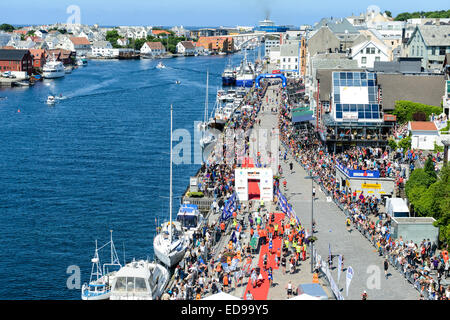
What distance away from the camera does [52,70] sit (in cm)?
12475

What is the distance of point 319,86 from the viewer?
49469 millimetres

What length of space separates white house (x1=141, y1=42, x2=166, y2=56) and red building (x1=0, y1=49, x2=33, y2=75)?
6545 cm

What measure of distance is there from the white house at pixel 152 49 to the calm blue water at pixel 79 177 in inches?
3462

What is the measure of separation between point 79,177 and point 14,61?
3206 inches

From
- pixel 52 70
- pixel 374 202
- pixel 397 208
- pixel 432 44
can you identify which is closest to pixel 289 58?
pixel 432 44

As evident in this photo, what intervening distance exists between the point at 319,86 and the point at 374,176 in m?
17.5

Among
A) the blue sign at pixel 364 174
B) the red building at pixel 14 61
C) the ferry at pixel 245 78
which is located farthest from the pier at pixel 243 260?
the red building at pixel 14 61

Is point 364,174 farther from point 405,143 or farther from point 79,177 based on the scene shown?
point 79,177

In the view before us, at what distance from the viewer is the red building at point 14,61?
121250 millimetres

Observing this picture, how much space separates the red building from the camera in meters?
121

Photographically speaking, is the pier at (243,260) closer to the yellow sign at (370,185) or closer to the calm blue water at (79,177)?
the yellow sign at (370,185)

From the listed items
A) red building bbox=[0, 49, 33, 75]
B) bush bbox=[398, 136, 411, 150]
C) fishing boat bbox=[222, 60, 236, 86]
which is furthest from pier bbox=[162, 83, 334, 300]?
red building bbox=[0, 49, 33, 75]

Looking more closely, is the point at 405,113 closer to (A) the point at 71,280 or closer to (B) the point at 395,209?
(B) the point at 395,209
